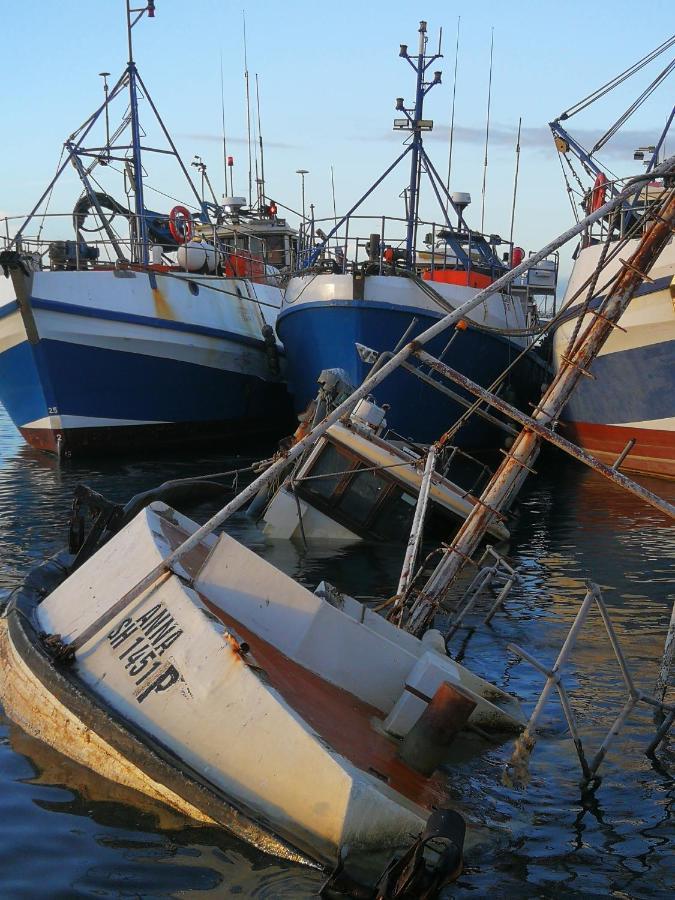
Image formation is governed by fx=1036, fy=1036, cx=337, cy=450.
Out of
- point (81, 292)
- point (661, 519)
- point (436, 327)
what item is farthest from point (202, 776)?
point (81, 292)

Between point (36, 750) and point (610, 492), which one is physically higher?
point (36, 750)

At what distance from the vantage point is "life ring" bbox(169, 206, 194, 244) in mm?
29125

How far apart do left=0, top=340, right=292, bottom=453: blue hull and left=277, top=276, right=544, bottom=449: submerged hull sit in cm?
278

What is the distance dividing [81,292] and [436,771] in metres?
17.8

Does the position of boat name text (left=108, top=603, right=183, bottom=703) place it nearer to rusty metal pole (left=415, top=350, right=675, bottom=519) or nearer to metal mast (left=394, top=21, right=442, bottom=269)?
rusty metal pole (left=415, top=350, right=675, bottom=519)

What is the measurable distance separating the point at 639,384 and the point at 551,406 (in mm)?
13375

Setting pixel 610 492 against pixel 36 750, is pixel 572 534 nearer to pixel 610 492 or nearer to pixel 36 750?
pixel 610 492

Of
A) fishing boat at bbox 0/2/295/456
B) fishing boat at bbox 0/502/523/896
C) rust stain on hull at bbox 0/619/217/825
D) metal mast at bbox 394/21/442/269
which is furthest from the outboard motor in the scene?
rust stain on hull at bbox 0/619/217/825

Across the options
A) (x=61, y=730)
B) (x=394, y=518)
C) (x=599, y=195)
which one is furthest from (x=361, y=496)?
(x=599, y=195)

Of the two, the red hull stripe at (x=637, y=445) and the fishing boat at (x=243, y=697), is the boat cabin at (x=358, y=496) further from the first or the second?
the fishing boat at (x=243, y=697)

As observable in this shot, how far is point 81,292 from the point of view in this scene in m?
22.7

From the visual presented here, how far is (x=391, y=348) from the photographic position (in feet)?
74.4

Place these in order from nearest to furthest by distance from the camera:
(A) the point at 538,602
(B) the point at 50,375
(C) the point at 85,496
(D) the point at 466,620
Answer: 1. (C) the point at 85,496
2. (D) the point at 466,620
3. (A) the point at 538,602
4. (B) the point at 50,375

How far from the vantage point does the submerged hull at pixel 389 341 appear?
2231cm
